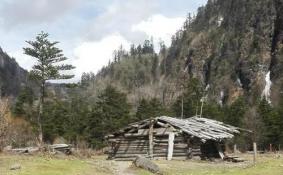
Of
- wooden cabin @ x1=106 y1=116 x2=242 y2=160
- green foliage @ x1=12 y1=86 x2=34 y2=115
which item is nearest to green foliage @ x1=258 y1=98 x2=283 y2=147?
wooden cabin @ x1=106 y1=116 x2=242 y2=160

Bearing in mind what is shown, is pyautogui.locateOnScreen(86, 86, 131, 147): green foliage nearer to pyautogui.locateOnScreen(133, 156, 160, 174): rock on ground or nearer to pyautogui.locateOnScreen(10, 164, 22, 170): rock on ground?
pyautogui.locateOnScreen(133, 156, 160, 174): rock on ground

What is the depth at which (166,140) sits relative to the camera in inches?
1971

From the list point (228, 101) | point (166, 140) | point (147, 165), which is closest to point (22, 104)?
point (166, 140)

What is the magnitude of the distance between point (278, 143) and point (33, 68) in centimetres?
3727

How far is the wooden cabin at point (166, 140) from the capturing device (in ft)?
162

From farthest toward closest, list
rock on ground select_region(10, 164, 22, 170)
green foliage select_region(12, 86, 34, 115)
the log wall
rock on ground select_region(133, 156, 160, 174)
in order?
green foliage select_region(12, 86, 34, 115), the log wall, rock on ground select_region(133, 156, 160, 174), rock on ground select_region(10, 164, 22, 170)

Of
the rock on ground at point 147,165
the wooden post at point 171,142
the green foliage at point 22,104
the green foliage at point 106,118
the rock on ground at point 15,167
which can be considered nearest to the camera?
the rock on ground at point 15,167

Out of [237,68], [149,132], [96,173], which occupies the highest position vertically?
[237,68]

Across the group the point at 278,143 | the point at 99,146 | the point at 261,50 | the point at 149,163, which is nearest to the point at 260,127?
the point at 278,143

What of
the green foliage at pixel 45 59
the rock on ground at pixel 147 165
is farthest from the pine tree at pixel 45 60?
the rock on ground at pixel 147 165

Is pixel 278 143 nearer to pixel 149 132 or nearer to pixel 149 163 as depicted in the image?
pixel 149 132

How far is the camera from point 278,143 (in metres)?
79.1

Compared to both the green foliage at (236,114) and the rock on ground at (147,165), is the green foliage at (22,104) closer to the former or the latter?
the green foliage at (236,114)

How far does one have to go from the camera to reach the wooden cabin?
4925cm
